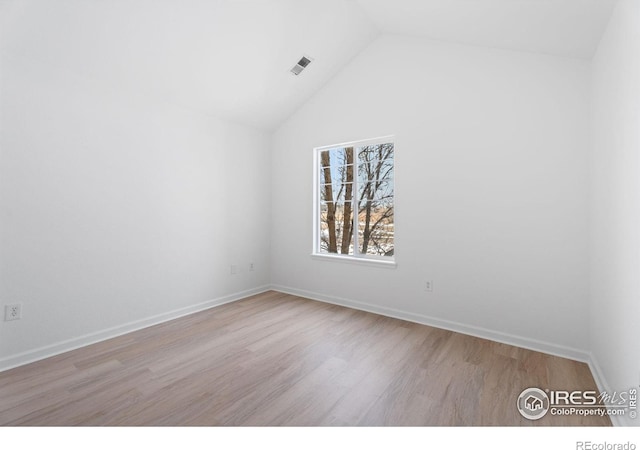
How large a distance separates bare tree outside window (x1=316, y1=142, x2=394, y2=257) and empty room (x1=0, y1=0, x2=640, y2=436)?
1.5 inches

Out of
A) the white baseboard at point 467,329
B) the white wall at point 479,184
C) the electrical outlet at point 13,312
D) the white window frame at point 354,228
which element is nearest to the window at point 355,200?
the white window frame at point 354,228

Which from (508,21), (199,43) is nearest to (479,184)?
(508,21)

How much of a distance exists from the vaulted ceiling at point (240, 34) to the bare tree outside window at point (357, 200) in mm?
1118

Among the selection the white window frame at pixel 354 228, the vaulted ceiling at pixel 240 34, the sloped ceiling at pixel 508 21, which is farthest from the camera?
the white window frame at pixel 354 228

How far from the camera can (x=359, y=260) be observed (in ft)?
12.2

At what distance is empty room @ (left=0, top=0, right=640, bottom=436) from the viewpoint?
1.87 meters

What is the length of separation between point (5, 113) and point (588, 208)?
4569 millimetres

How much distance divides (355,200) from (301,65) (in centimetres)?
172

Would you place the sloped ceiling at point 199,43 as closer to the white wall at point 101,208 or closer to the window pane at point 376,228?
the white wall at point 101,208

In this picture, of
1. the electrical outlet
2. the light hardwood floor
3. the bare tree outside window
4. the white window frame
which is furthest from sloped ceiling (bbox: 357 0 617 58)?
the electrical outlet

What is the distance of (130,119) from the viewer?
116 inches

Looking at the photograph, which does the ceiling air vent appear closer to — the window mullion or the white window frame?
the white window frame

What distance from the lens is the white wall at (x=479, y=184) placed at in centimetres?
251
